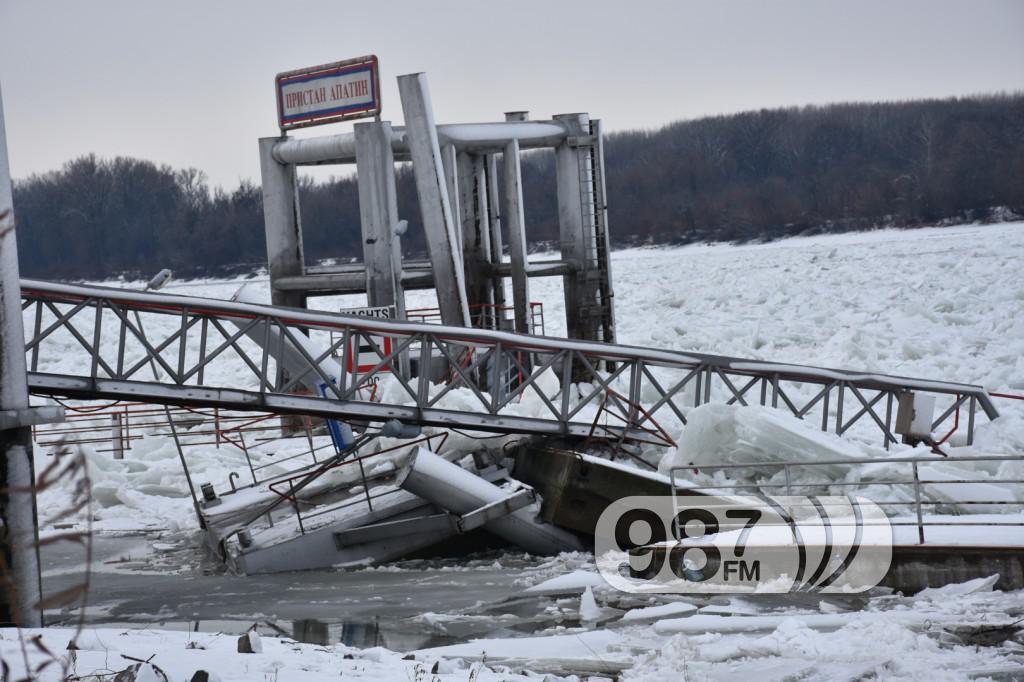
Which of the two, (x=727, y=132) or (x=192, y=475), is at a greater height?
(x=727, y=132)

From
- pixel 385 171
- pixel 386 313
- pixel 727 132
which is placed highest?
pixel 727 132

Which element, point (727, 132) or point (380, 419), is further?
point (727, 132)

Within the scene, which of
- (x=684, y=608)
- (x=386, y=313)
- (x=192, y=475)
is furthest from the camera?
(x=386, y=313)

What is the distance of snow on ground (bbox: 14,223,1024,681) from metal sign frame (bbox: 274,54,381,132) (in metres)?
8.35

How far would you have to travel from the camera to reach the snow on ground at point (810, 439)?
912 cm

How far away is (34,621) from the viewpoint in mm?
10117

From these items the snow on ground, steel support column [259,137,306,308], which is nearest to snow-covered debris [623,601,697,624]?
the snow on ground

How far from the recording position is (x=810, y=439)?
50.8 ft

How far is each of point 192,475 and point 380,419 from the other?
25.4 feet

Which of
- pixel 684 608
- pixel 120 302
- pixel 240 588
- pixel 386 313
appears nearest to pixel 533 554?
pixel 240 588

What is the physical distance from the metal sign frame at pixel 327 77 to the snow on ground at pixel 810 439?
8.35 m

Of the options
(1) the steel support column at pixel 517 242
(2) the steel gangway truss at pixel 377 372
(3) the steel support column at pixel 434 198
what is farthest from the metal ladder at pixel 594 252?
(2) the steel gangway truss at pixel 377 372

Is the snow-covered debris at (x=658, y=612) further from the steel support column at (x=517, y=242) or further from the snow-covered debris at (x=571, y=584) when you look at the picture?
the steel support column at (x=517, y=242)

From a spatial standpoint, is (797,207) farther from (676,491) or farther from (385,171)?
(676,491)
